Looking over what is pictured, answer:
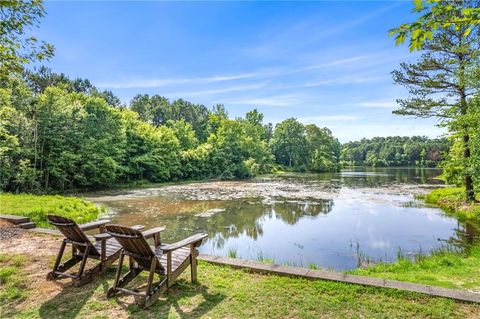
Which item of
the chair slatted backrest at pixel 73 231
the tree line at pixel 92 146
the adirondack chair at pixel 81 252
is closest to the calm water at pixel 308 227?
the adirondack chair at pixel 81 252

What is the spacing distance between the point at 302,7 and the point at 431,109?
913 centimetres

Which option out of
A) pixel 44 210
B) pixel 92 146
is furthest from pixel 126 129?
pixel 44 210

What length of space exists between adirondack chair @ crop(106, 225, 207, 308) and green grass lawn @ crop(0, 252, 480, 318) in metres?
0.14

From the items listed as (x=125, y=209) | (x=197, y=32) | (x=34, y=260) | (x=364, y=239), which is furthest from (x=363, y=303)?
(x=125, y=209)

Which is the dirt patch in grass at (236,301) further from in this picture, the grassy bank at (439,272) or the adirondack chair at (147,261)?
the grassy bank at (439,272)

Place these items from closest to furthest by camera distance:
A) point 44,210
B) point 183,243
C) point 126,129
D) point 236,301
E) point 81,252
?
point 236,301
point 183,243
point 81,252
point 44,210
point 126,129

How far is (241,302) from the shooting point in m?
3.49

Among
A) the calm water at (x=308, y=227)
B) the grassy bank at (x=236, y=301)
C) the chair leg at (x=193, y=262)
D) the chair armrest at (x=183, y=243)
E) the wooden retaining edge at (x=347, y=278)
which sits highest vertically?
the chair armrest at (x=183, y=243)

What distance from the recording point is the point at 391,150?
8125cm

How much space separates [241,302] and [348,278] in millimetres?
1615

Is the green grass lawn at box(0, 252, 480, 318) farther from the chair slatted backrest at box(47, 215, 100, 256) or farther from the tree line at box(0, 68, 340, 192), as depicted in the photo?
the tree line at box(0, 68, 340, 192)

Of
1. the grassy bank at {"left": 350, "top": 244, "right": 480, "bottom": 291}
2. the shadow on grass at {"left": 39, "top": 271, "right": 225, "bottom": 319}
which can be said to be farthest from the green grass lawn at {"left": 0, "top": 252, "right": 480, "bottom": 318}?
the grassy bank at {"left": 350, "top": 244, "right": 480, "bottom": 291}

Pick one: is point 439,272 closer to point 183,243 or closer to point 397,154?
point 183,243

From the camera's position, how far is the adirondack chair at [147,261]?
3.34 m
